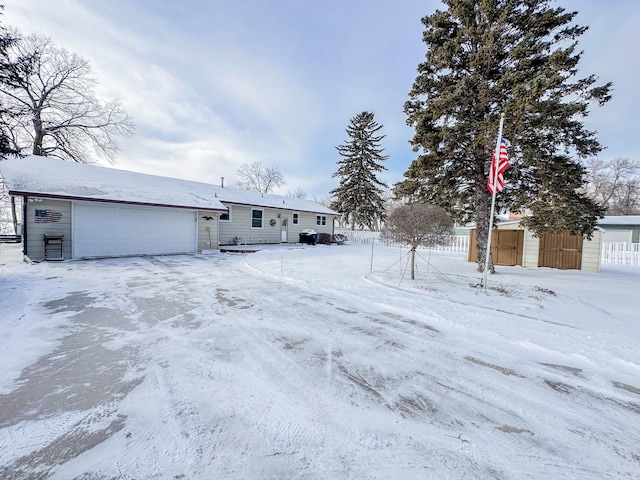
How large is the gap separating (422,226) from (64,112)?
26.2 m

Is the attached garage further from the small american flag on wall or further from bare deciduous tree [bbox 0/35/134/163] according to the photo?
bare deciduous tree [bbox 0/35/134/163]

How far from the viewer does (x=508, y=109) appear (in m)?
6.71

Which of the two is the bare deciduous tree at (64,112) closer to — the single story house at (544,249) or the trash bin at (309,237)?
the trash bin at (309,237)

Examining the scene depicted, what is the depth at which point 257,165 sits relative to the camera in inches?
1612

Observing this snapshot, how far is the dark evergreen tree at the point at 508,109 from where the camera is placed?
21.4 feet

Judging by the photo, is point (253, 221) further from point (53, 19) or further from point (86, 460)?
point (86, 460)

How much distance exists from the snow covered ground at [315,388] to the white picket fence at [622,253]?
12022mm

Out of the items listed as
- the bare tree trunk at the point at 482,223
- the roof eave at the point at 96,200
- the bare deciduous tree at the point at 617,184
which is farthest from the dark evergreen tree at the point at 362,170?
the bare deciduous tree at the point at 617,184

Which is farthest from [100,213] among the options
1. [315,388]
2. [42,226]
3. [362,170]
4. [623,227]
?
[623,227]

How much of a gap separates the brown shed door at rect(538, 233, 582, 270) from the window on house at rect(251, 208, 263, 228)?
14.2 metres

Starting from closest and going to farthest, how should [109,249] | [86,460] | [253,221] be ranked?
[86,460] < [109,249] < [253,221]

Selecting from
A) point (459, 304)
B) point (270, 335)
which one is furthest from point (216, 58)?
point (459, 304)

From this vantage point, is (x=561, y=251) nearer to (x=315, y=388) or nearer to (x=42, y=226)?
(x=315, y=388)

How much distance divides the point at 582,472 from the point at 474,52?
9.78 meters
